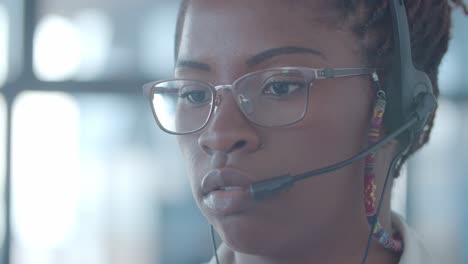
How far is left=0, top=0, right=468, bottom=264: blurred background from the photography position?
94.7 inches

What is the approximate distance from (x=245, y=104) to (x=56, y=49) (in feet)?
5.95

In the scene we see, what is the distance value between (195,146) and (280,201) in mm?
174

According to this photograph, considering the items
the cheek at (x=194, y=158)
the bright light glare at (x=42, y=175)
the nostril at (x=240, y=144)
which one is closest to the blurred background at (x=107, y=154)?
the bright light glare at (x=42, y=175)

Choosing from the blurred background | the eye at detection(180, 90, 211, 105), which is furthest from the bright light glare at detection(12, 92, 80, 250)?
the eye at detection(180, 90, 211, 105)

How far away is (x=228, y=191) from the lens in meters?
0.86

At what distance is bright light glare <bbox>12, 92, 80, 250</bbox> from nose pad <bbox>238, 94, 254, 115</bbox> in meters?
1.71

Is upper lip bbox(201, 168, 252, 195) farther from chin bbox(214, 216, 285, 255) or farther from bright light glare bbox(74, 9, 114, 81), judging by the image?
bright light glare bbox(74, 9, 114, 81)

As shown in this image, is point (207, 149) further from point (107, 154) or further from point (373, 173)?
point (107, 154)

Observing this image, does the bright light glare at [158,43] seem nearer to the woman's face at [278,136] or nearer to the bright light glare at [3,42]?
the bright light glare at [3,42]

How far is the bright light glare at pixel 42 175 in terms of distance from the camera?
241cm

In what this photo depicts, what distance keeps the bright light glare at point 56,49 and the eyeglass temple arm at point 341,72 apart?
1791mm

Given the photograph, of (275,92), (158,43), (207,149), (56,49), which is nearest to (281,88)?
(275,92)

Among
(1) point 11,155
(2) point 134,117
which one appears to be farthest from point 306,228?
(1) point 11,155

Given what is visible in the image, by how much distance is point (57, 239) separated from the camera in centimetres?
243
